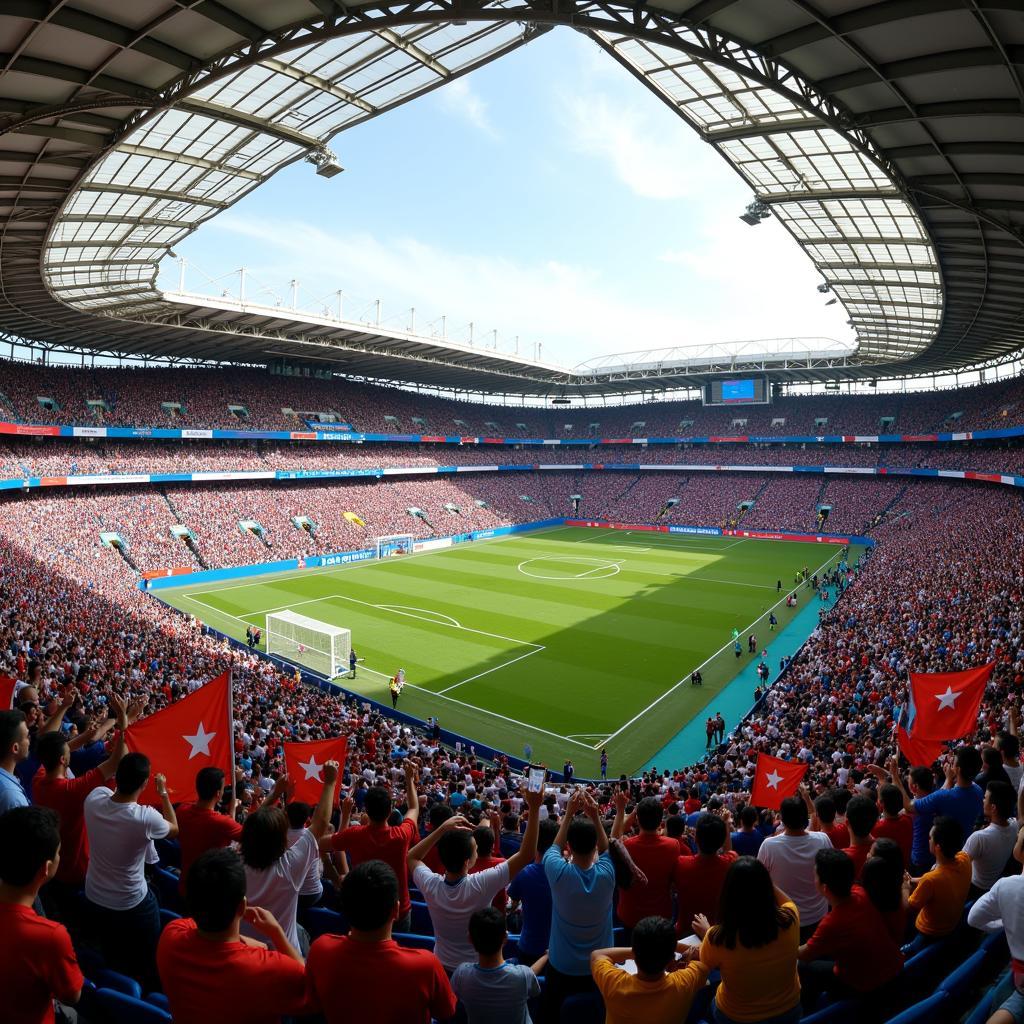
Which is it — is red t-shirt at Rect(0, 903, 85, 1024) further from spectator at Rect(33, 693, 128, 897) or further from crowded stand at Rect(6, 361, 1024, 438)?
crowded stand at Rect(6, 361, 1024, 438)

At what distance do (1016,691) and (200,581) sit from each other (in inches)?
1629

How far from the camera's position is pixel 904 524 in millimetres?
49688

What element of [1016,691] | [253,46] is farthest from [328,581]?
[1016,691]

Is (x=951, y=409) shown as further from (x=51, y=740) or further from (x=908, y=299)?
(x=51, y=740)

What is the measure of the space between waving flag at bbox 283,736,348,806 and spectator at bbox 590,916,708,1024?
6.79 m

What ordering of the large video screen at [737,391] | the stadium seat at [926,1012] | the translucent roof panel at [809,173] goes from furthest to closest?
the large video screen at [737,391] < the translucent roof panel at [809,173] < the stadium seat at [926,1012]

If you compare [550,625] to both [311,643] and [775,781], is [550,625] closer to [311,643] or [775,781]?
[311,643]

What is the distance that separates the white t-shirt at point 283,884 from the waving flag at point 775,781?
27.2 feet

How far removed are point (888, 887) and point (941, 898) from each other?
1.10 m

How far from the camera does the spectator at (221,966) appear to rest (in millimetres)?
2910

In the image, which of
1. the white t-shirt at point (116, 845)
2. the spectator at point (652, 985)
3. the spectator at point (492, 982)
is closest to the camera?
the spectator at point (652, 985)

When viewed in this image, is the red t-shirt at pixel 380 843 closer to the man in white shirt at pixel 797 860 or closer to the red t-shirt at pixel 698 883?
the red t-shirt at pixel 698 883

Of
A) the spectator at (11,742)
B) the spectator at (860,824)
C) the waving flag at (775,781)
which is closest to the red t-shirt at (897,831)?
the spectator at (860,824)

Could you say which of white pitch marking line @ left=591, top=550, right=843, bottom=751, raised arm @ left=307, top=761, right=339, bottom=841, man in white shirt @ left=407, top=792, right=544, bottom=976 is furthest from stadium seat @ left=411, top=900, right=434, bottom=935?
white pitch marking line @ left=591, top=550, right=843, bottom=751
